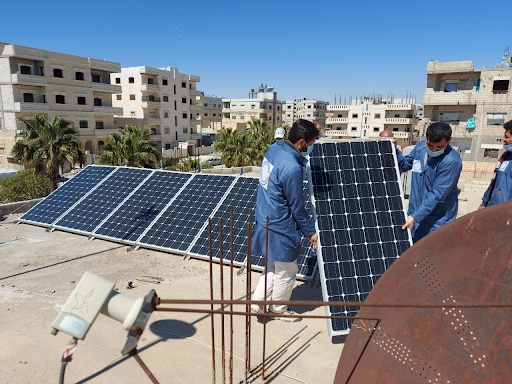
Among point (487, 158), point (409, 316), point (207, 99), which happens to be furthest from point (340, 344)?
point (207, 99)

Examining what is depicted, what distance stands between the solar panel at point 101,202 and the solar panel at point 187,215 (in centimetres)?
159

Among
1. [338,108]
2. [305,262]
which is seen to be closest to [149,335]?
[305,262]

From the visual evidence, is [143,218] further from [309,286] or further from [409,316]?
[409,316]

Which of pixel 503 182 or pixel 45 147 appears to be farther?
pixel 45 147

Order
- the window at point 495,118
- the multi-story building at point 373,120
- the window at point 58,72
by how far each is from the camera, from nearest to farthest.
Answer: the window at point 58,72
the window at point 495,118
the multi-story building at point 373,120

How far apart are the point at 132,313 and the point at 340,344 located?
352 cm

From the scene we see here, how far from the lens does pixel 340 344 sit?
448 cm

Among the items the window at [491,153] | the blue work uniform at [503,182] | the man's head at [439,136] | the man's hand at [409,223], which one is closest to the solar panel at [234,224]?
the man's hand at [409,223]

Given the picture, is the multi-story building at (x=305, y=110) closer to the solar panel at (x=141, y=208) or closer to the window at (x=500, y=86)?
the window at (x=500, y=86)

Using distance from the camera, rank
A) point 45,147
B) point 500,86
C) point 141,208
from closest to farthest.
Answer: point 141,208 < point 45,147 < point 500,86

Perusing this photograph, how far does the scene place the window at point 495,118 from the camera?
127 ft

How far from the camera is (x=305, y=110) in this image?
309 feet

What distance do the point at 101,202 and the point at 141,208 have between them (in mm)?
1362

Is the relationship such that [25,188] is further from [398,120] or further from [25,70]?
[398,120]
